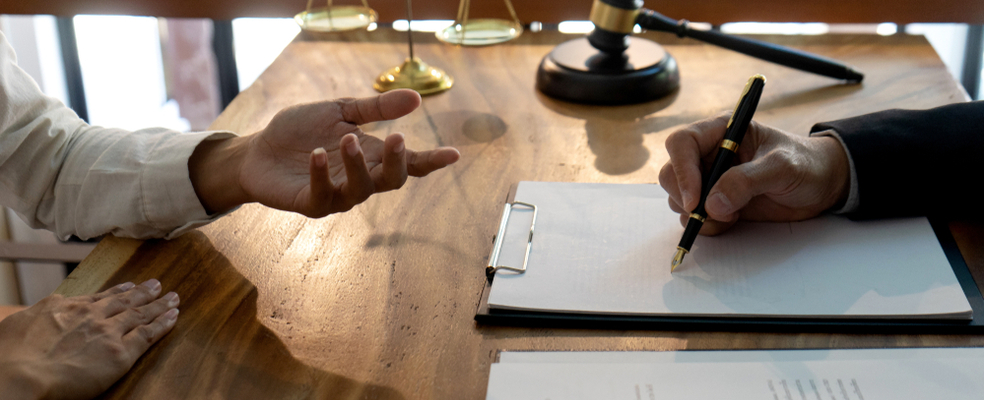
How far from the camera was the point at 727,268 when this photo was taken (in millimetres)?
638

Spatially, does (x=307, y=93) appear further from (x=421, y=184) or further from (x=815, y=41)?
(x=815, y=41)

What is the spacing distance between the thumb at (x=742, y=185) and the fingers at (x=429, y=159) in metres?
0.25

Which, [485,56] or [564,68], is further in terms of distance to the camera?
[485,56]

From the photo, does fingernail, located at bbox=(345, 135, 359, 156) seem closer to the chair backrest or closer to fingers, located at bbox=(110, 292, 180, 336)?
fingers, located at bbox=(110, 292, 180, 336)

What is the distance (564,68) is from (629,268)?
0.56 meters

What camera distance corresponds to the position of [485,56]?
4.33 ft

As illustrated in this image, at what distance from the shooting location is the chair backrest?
1.49 meters

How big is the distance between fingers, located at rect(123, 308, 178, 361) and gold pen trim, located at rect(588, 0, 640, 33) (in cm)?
78

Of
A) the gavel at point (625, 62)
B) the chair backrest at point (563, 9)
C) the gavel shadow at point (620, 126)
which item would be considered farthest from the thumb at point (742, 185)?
the chair backrest at point (563, 9)

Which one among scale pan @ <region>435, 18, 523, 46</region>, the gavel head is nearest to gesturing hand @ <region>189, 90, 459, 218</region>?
scale pan @ <region>435, 18, 523, 46</region>

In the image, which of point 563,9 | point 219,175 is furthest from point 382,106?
point 563,9

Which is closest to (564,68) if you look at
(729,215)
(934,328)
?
(729,215)

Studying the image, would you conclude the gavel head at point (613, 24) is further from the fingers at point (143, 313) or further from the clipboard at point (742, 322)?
the fingers at point (143, 313)

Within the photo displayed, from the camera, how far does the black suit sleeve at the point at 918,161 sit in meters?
0.70
